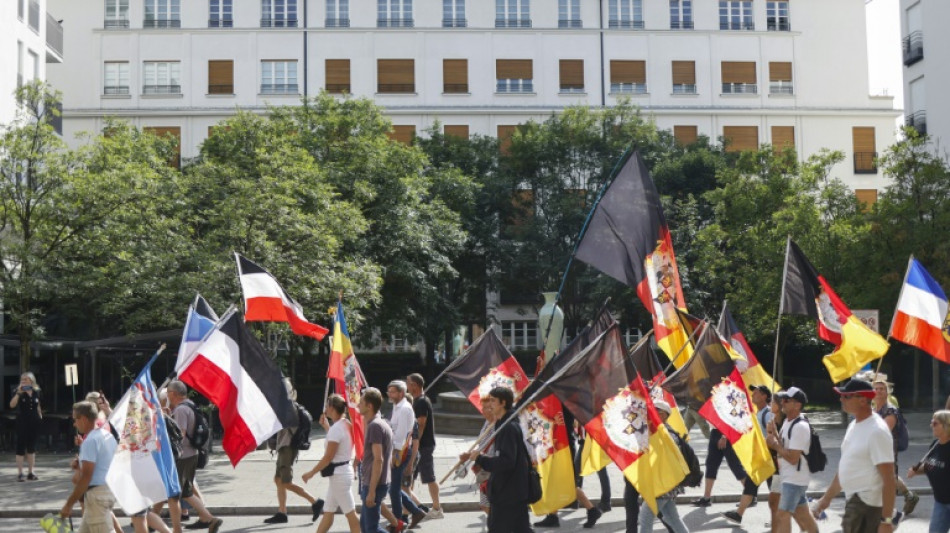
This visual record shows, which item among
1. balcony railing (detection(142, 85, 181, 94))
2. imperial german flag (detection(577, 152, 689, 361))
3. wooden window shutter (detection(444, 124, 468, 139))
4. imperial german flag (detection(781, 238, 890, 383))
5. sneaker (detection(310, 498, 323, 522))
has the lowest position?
sneaker (detection(310, 498, 323, 522))

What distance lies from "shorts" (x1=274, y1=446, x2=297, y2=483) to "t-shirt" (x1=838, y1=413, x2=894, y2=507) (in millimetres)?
7461

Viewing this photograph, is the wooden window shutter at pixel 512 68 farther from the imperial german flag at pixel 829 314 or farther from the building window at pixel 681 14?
the imperial german flag at pixel 829 314

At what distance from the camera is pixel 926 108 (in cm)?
3900

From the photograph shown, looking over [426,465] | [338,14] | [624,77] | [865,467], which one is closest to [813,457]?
[865,467]

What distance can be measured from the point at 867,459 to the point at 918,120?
35579 mm

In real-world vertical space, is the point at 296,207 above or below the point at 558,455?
above

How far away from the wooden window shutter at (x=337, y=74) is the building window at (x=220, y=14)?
5.24m

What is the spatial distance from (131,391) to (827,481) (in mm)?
11002

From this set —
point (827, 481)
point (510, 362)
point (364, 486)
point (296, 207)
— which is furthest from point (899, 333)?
point (296, 207)

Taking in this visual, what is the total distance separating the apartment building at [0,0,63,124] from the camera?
28.6 m

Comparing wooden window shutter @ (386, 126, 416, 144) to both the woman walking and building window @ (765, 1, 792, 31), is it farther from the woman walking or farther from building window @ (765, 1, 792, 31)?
the woman walking

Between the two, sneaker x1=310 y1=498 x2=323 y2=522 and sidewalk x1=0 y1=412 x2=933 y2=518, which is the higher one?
sneaker x1=310 y1=498 x2=323 y2=522

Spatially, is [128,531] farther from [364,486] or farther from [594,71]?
[594,71]

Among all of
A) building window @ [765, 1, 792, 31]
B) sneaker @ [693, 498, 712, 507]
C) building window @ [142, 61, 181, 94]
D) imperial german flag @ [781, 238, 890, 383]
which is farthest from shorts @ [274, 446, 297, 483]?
building window @ [765, 1, 792, 31]
